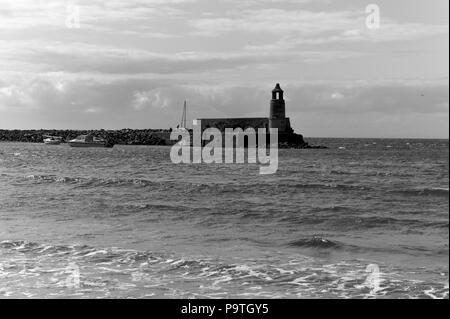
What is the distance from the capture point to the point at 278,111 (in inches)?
3573

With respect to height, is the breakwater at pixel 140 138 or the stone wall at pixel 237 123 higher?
the stone wall at pixel 237 123

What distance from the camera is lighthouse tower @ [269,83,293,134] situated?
293 feet

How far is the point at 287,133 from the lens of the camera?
99.3 meters

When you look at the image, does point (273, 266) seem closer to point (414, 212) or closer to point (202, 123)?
point (414, 212)

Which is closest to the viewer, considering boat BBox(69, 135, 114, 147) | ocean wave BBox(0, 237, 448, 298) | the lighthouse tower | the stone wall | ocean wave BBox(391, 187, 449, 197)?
ocean wave BBox(0, 237, 448, 298)

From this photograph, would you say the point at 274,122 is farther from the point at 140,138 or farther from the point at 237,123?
the point at 140,138

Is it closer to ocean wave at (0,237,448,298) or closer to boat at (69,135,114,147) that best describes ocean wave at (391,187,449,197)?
ocean wave at (0,237,448,298)

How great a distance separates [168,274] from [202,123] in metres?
105

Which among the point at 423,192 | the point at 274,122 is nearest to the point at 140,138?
the point at 274,122

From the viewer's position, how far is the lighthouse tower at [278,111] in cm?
8938

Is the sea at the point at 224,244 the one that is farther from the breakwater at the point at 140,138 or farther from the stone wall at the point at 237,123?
the stone wall at the point at 237,123

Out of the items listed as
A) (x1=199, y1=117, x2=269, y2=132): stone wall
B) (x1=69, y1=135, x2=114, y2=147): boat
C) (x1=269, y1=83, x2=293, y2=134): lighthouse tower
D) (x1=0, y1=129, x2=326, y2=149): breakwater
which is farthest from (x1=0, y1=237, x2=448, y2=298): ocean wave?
(x1=69, y1=135, x2=114, y2=147): boat

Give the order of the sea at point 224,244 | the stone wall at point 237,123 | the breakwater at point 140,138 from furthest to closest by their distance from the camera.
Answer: the stone wall at point 237,123 → the breakwater at point 140,138 → the sea at point 224,244

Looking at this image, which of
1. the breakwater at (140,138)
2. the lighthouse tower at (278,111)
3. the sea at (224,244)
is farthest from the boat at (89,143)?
the sea at (224,244)
